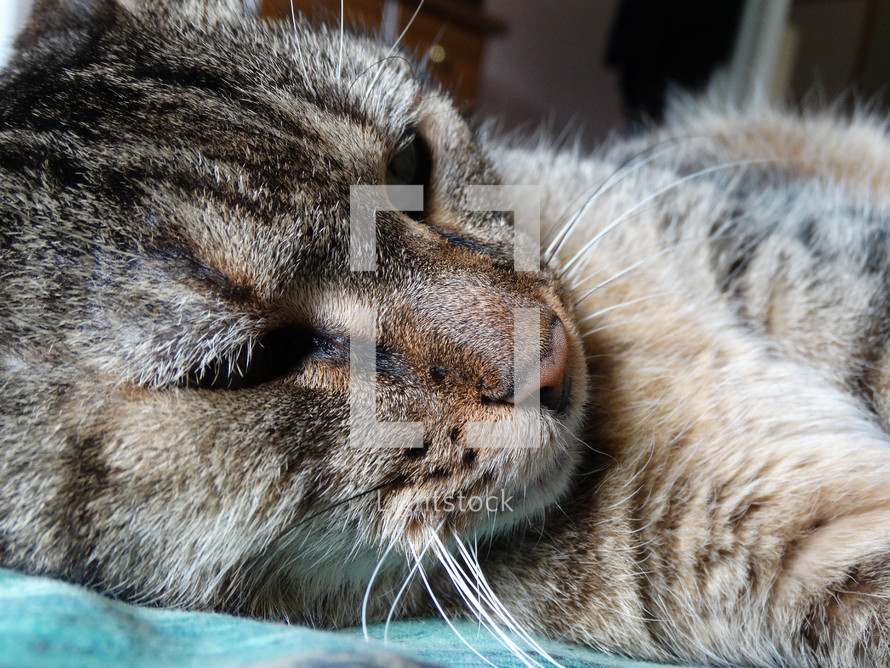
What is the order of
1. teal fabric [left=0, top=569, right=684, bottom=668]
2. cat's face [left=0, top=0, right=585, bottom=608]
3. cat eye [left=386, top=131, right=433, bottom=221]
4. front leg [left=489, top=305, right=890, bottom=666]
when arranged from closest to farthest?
teal fabric [left=0, top=569, right=684, bottom=668] < cat's face [left=0, top=0, right=585, bottom=608] < front leg [left=489, top=305, right=890, bottom=666] < cat eye [left=386, top=131, right=433, bottom=221]

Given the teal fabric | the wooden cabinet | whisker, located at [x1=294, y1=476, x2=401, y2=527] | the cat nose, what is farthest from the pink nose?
the wooden cabinet

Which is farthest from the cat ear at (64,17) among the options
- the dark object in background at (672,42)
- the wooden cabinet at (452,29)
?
the dark object in background at (672,42)

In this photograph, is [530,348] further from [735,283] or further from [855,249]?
[855,249]

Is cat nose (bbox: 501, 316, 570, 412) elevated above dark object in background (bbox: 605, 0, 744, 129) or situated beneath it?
situated beneath

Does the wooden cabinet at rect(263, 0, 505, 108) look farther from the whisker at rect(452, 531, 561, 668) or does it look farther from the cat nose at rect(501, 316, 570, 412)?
the whisker at rect(452, 531, 561, 668)

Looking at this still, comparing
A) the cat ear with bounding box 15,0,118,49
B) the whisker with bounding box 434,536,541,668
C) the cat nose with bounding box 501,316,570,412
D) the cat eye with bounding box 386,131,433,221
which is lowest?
the whisker with bounding box 434,536,541,668

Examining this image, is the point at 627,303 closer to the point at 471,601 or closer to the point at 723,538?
the point at 723,538

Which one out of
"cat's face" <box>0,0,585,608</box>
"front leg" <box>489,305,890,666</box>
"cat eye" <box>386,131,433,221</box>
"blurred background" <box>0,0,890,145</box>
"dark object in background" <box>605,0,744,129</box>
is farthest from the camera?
"dark object in background" <box>605,0,744,129</box>

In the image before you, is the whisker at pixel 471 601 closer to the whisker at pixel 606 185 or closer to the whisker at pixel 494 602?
the whisker at pixel 494 602
